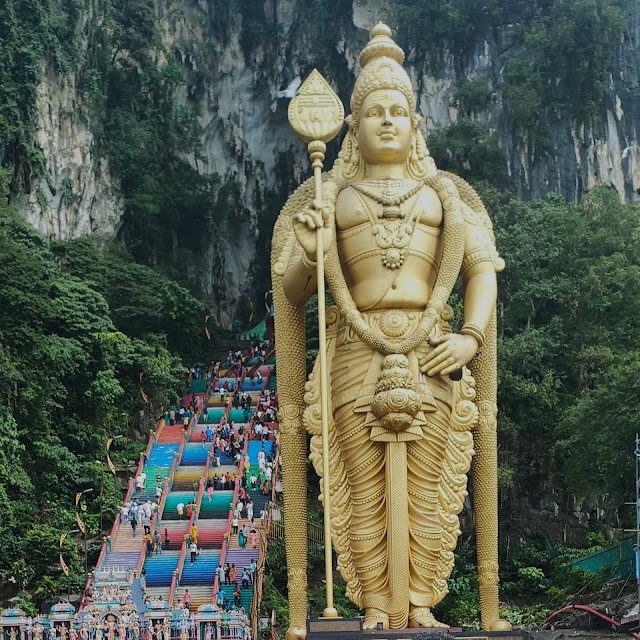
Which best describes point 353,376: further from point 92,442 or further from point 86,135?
point 86,135

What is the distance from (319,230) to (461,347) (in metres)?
1.28

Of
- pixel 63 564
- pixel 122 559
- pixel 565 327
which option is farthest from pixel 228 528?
pixel 565 327

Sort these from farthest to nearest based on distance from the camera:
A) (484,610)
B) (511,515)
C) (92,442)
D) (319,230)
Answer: (92,442), (511,515), (484,610), (319,230)

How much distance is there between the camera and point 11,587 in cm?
1986

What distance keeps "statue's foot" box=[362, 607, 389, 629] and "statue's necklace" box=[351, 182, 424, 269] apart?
2.37 metres

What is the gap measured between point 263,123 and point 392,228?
95.4 feet

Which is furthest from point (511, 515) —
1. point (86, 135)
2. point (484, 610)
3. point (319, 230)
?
point (86, 135)

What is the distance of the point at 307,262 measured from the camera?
940cm

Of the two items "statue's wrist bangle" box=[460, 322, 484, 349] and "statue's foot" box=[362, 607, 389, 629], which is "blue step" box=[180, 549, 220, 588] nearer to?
"statue's foot" box=[362, 607, 389, 629]

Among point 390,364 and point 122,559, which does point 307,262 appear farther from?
point 122,559

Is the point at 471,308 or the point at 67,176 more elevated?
the point at 67,176

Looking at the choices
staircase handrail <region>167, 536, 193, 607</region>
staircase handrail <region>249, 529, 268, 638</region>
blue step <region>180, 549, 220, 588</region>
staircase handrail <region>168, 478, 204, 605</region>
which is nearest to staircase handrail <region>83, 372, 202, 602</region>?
staircase handrail <region>168, 478, 204, 605</region>

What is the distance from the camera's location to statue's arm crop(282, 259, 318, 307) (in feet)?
31.4

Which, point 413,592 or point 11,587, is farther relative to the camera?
point 11,587
